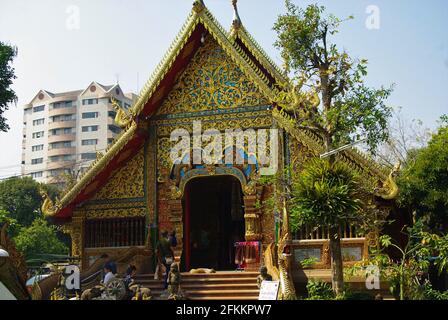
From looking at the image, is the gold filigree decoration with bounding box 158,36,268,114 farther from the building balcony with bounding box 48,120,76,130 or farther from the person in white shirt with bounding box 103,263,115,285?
the building balcony with bounding box 48,120,76,130

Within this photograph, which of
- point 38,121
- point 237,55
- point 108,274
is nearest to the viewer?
point 108,274

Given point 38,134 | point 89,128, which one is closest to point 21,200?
point 89,128

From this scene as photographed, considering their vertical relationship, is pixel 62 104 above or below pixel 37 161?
above

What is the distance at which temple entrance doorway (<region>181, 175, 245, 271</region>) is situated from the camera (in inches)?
670

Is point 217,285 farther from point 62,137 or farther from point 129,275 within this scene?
point 62,137

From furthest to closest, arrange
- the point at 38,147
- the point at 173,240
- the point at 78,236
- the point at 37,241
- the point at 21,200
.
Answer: the point at 38,147, the point at 21,200, the point at 37,241, the point at 78,236, the point at 173,240

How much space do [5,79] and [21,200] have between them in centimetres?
2008

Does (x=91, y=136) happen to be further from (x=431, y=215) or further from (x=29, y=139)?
(x=431, y=215)

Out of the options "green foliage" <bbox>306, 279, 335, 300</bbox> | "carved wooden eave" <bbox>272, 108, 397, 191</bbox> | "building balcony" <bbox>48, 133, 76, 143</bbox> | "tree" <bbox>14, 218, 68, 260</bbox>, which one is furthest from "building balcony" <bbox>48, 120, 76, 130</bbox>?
"green foliage" <bbox>306, 279, 335, 300</bbox>

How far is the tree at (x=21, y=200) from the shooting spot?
35.8 metres

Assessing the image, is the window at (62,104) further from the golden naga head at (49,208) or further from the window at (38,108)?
the golden naga head at (49,208)

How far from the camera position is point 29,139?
212 feet

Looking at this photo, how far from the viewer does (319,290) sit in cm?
1119

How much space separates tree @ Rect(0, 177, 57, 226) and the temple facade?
2198 cm
